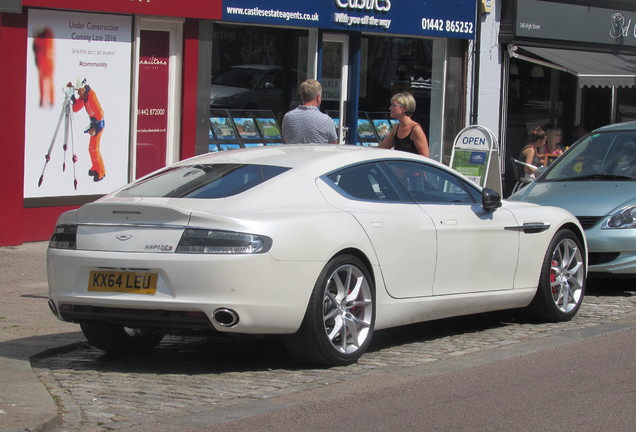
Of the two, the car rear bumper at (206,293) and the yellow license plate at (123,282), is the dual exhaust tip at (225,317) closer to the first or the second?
the car rear bumper at (206,293)

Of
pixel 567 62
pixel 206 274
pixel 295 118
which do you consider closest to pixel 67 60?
pixel 295 118

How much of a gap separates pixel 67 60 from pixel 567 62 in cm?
906

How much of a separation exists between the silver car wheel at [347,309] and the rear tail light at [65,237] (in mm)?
1638

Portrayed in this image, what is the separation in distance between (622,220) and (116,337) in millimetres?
5117

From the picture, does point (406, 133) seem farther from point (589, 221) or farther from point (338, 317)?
point (338, 317)

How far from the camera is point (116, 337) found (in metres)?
7.58

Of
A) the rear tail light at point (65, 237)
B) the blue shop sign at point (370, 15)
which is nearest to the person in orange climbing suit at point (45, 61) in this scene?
the blue shop sign at point (370, 15)

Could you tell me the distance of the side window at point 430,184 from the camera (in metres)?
8.01

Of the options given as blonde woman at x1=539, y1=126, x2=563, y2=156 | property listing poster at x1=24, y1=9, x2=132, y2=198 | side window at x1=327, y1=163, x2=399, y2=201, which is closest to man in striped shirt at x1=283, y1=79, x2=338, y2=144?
side window at x1=327, y1=163, x2=399, y2=201

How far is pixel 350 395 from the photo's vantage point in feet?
21.2

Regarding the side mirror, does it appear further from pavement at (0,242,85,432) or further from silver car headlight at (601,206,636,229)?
pavement at (0,242,85,432)

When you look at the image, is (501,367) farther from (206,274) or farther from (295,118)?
(295,118)

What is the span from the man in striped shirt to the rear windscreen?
2790mm

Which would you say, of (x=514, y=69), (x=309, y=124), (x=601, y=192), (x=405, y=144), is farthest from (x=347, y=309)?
(x=514, y=69)
